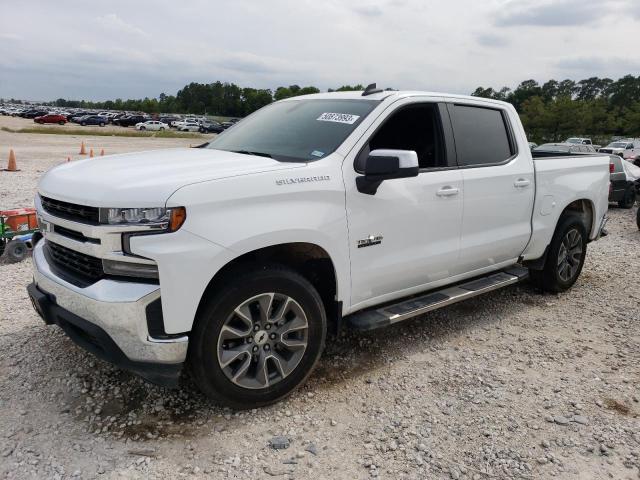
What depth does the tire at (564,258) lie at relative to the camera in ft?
17.5

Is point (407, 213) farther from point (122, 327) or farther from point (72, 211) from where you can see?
point (72, 211)

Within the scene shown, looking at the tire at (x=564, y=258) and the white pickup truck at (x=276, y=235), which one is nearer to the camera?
the white pickup truck at (x=276, y=235)

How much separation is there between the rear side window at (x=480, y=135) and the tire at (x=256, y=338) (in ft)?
6.22

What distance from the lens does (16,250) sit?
584 centimetres

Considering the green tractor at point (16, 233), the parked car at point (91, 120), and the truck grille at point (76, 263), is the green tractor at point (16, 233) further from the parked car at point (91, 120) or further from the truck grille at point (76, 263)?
the parked car at point (91, 120)

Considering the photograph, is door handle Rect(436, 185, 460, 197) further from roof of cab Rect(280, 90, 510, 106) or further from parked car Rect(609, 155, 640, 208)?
parked car Rect(609, 155, 640, 208)

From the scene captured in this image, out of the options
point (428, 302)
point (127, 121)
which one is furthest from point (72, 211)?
point (127, 121)

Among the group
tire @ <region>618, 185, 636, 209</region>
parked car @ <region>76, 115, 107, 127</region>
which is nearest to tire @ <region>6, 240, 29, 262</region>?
tire @ <region>618, 185, 636, 209</region>

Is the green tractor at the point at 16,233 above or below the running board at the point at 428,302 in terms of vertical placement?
above

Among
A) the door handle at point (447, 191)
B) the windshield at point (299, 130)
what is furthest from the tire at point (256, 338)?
the door handle at point (447, 191)

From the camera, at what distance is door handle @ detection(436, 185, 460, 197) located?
153 inches

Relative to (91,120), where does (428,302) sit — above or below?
below

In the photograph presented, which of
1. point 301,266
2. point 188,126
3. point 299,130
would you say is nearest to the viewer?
point 301,266

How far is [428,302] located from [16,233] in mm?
4918
